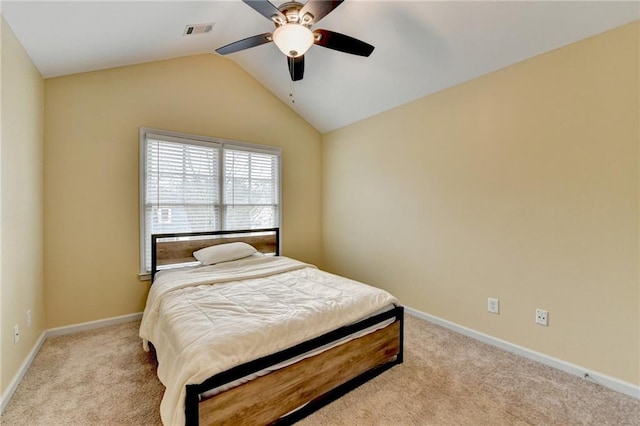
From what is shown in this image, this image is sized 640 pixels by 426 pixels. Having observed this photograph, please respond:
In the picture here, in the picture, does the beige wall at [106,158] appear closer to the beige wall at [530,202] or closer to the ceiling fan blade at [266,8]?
the ceiling fan blade at [266,8]

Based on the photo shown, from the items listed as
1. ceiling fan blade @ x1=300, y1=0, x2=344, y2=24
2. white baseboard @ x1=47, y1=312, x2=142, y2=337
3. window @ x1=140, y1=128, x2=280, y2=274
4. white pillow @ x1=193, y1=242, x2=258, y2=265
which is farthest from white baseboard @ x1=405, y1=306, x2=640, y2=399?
white baseboard @ x1=47, y1=312, x2=142, y2=337

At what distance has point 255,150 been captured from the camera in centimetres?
392

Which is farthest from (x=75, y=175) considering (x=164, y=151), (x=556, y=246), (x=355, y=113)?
(x=556, y=246)

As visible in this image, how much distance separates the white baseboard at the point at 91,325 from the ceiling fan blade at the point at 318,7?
3.38m

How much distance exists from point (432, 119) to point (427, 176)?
2.02 ft

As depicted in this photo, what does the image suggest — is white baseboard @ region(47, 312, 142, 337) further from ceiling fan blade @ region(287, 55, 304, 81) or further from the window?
ceiling fan blade @ region(287, 55, 304, 81)

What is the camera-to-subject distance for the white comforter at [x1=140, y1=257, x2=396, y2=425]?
1.39 meters

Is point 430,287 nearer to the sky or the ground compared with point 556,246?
nearer to the ground

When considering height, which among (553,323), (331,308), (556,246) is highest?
(556,246)

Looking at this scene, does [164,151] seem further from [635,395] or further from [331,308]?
[635,395]

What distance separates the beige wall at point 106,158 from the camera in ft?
8.89

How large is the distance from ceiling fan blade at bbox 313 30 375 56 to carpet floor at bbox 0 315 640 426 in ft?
8.07

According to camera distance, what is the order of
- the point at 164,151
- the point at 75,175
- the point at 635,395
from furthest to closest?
the point at 164,151 → the point at 75,175 → the point at 635,395

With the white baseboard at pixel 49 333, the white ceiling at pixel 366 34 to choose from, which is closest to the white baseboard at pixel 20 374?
the white baseboard at pixel 49 333
